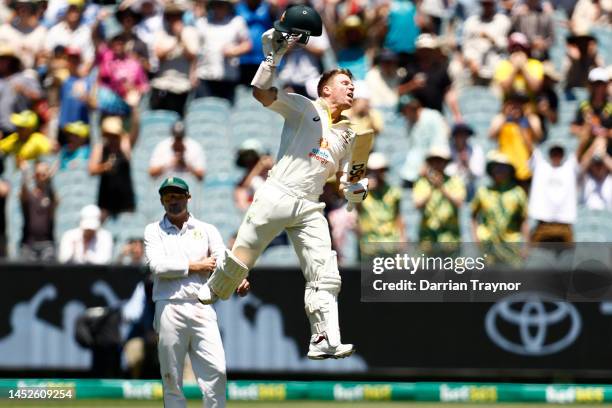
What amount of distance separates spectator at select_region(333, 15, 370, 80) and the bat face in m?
7.06

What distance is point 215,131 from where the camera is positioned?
16.7 m

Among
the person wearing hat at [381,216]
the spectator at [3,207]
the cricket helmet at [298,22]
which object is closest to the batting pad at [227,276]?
the cricket helmet at [298,22]

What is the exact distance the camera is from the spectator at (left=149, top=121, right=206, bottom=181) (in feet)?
51.5

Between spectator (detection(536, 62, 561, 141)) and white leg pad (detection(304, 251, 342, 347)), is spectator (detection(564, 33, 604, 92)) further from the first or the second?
white leg pad (detection(304, 251, 342, 347))

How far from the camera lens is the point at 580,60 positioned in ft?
56.1

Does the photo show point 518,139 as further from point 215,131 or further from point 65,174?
point 65,174

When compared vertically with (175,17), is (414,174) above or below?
below

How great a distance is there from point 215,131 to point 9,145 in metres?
2.37

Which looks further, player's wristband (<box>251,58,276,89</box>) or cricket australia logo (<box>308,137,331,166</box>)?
cricket australia logo (<box>308,137,331,166</box>)

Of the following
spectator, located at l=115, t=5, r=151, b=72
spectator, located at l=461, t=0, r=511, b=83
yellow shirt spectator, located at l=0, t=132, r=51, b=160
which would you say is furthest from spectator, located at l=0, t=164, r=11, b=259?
spectator, located at l=461, t=0, r=511, b=83

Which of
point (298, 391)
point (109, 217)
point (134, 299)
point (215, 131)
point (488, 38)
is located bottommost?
point (298, 391)

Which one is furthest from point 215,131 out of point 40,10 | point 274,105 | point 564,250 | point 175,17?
point 274,105

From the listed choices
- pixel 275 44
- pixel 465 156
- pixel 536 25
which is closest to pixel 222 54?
pixel 465 156

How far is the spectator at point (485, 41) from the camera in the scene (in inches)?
674
